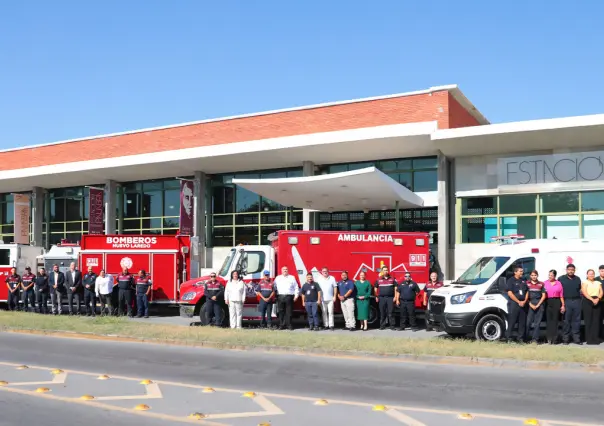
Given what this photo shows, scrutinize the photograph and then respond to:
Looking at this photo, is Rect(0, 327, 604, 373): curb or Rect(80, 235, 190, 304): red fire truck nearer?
Rect(0, 327, 604, 373): curb

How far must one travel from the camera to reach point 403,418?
24.6 feet

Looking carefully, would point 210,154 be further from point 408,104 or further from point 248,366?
point 248,366

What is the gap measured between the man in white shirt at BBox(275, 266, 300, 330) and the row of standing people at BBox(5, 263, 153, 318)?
5700mm

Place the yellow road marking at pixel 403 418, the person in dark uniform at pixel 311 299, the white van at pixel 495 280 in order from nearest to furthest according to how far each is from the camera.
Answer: the yellow road marking at pixel 403 418 < the white van at pixel 495 280 < the person in dark uniform at pixel 311 299

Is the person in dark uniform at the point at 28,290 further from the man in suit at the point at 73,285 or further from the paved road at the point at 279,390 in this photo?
the paved road at the point at 279,390

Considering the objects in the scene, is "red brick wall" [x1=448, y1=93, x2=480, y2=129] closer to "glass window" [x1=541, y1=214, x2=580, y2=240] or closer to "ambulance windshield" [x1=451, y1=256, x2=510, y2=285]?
"glass window" [x1=541, y1=214, x2=580, y2=240]

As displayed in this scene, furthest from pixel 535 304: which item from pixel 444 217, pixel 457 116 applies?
pixel 457 116

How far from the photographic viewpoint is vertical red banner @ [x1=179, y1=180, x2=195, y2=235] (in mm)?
30125

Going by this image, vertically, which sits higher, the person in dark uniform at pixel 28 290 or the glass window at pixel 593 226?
the glass window at pixel 593 226

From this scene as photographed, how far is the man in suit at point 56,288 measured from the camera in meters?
22.5

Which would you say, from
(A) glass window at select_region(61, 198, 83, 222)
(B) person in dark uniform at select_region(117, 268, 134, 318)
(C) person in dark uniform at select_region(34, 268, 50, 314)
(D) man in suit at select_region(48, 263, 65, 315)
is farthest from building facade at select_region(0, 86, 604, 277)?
(C) person in dark uniform at select_region(34, 268, 50, 314)

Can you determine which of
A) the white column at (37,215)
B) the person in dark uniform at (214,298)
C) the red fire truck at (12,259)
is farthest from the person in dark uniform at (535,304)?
the white column at (37,215)

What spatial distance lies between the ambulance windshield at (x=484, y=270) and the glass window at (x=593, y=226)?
876 cm

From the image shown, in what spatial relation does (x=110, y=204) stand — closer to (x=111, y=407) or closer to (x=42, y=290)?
(x=42, y=290)
